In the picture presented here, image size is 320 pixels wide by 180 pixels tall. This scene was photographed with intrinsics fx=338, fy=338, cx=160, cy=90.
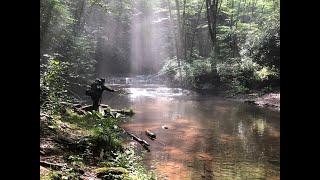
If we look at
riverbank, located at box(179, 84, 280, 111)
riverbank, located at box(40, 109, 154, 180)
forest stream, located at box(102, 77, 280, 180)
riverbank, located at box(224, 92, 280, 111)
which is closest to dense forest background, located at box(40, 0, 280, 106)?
riverbank, located at box(179, 84, 280, 111)

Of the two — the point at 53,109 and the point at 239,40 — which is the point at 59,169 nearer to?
the point at 53,109

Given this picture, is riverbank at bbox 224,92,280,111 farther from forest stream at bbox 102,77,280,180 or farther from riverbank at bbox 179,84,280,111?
forest stream at bbox 102,77,280,180

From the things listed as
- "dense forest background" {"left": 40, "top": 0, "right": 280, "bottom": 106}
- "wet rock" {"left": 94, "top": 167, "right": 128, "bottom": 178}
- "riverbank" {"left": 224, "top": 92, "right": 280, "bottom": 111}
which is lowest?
"wet rock" {"left": 94, "top": 167, "right": 128, "bottom": 178}

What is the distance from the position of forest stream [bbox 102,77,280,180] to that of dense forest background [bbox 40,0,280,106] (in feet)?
10.2

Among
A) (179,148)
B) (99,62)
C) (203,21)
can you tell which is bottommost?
(179,148)

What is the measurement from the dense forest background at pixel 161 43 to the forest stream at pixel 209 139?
3.11 m

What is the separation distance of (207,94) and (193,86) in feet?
6.14

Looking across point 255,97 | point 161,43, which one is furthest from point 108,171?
point 161,43

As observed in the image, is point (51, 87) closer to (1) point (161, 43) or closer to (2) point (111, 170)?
(2) point (111, 170)

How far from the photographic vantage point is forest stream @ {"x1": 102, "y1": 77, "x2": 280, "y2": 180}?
731 centimetres

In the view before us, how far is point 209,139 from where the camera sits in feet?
32.8

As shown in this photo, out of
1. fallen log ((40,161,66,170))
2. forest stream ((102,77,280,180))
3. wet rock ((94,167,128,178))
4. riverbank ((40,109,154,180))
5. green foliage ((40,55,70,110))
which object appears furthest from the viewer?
green foliage ((40,55,70,110))
